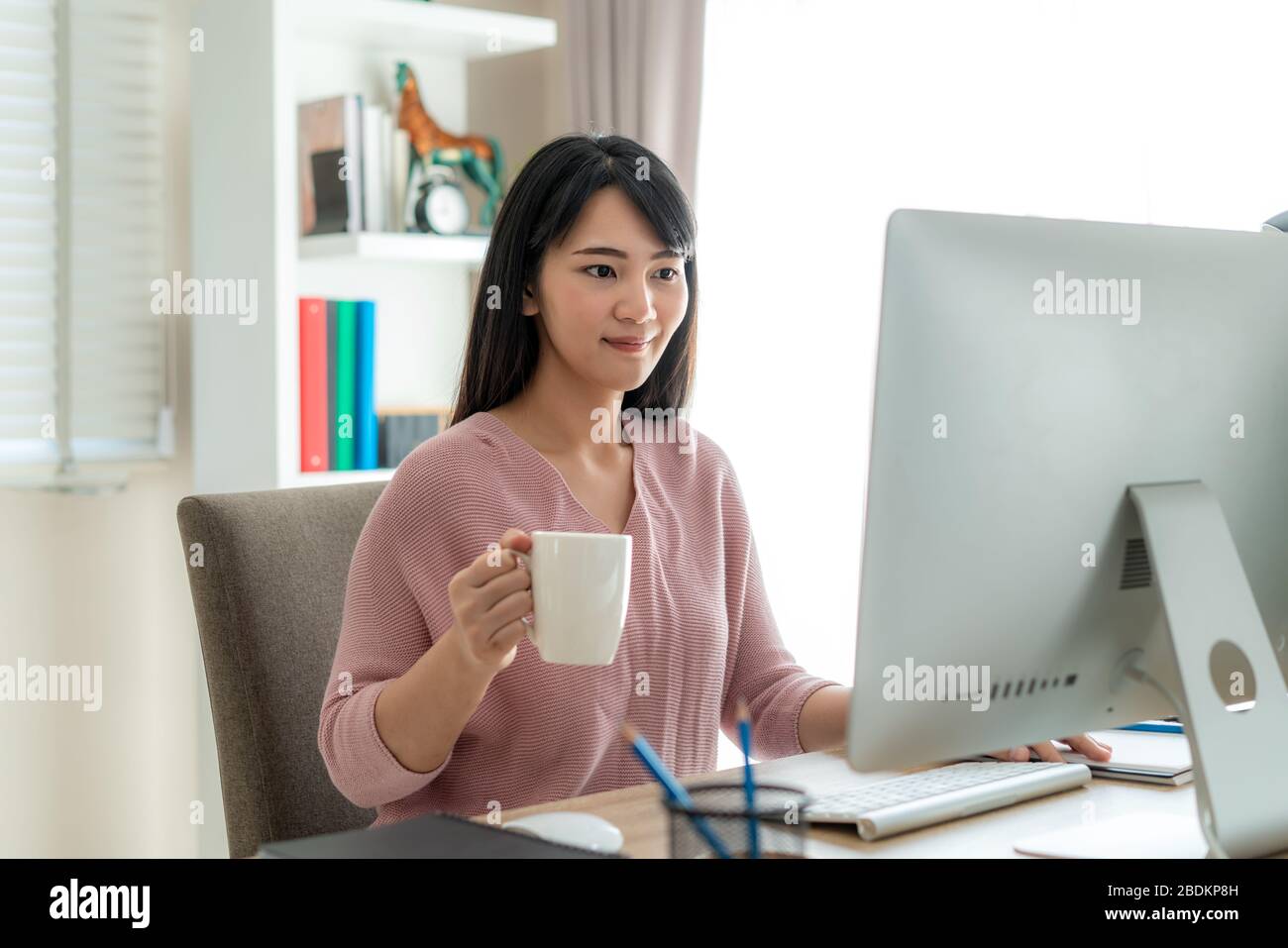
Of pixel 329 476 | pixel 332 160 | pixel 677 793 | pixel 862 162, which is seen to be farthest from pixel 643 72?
pixel 677 793

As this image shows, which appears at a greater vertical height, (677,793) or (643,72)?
(643,72)

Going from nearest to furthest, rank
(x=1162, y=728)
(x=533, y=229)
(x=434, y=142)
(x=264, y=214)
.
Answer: (x=1162, y=728) → (x=533, y=229) → (x=264, y=214) → (x=434, y=142)

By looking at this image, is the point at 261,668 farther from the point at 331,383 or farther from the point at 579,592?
the point at 331,383

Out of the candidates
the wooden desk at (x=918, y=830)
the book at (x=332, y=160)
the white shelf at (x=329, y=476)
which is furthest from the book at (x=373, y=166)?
the wooden desk at (x=918, y=830)

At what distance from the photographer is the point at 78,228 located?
2504 mm

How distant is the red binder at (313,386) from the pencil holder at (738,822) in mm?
1846

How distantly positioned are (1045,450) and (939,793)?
1.08 feet

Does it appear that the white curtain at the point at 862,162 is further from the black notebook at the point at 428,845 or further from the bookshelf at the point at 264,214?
the black notebook at the point at 428,845

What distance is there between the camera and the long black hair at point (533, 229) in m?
1.45

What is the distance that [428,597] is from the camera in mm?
1296

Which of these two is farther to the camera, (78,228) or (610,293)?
(78,228)

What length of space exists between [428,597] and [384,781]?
0.61 ft
